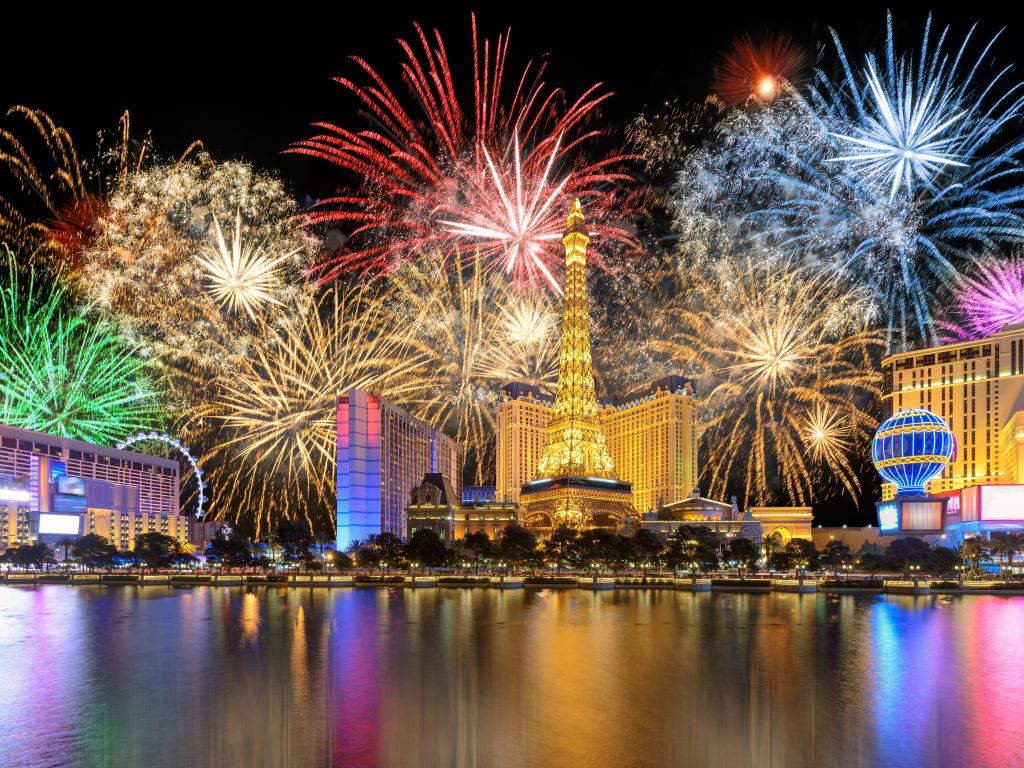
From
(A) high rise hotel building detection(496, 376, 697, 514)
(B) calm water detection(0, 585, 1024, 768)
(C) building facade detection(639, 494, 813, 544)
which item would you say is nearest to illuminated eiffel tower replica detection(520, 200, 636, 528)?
(C) building facade detection(639, 494, 813, 544)

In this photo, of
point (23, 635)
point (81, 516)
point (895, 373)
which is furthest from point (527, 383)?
point (23, 635)

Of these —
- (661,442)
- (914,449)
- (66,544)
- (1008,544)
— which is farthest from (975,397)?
(66,544)

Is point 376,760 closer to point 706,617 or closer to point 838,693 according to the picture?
point 838,693

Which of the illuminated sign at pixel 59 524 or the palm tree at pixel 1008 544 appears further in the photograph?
the illuminated sign at pixel 59 524

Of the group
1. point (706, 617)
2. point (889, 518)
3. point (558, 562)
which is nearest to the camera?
point (706, 617)

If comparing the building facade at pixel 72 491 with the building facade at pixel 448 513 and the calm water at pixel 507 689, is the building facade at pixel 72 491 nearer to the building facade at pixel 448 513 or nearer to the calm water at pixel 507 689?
the building facade at pixel 448 513

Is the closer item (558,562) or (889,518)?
(558,562)

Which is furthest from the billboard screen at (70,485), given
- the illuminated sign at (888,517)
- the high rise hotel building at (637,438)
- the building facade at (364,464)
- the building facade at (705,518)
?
the illuminated sign at (888,517)

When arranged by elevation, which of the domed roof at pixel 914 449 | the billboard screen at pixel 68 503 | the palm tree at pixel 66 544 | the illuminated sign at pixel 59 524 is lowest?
the palm tree at pixel 66 544
